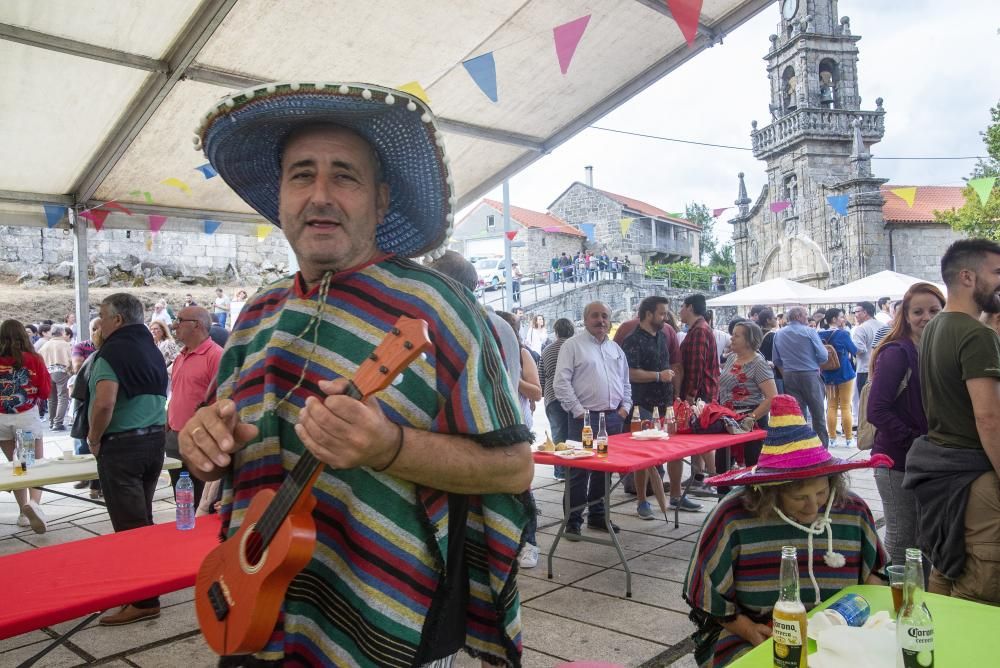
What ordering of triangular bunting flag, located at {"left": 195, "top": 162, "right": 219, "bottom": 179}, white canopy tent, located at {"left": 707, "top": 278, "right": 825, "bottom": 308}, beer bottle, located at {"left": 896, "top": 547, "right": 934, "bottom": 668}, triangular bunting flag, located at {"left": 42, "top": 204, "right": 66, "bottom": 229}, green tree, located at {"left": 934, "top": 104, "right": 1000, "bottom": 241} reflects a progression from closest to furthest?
beer bottle, located at {"left": 896, "top": 547, "right": 934, "bottom": 668} → triangular bunting flag, located at {"left": 195, "top": 162, "right": 219, "bottom": 179} → triangular bunting flag, located at {"left": 42, "top": 204, "right": 66, "bottom": 229} → white canopy tent, located at {"left": 707, "top": 278, "right": 825, "bottom": 308} → green tree, located at {"left": 934, "top": 104, "right": 1000, "bottom": 241}

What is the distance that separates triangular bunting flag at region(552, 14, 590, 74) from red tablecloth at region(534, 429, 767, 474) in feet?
9.54

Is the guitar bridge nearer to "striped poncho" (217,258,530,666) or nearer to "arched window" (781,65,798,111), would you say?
"striped poncho" (217,258,530,666)

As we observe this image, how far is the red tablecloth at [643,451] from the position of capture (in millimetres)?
4617

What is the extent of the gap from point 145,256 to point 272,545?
33261mm

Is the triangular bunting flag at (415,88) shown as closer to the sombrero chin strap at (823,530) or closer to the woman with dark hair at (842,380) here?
the sombrero chin strap at (823,530)

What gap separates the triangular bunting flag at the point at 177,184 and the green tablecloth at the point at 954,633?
609 cm

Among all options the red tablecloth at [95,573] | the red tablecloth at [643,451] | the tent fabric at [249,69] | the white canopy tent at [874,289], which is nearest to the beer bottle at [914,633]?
the red tablecloth at [95,573]

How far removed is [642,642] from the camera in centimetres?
372

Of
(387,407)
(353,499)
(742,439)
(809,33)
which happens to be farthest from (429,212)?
(809,33)

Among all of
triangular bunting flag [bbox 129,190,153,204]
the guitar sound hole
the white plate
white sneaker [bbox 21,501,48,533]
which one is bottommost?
white sneaker [bbox 21,501,48,533]

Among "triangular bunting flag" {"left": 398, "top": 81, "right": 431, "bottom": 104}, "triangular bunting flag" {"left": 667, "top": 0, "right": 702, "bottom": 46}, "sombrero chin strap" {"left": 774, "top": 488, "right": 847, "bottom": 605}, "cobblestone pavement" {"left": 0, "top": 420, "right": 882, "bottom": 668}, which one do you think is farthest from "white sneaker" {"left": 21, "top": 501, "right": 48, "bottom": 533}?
"triangular bunting flag" {"left": 667, "top": 0, "right": 702, "bottom": 46}

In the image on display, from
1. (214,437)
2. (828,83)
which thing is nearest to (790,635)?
(214,437)

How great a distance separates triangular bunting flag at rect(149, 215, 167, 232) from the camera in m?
6.65

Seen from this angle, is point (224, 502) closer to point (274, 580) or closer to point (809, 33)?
point (274, 580)
